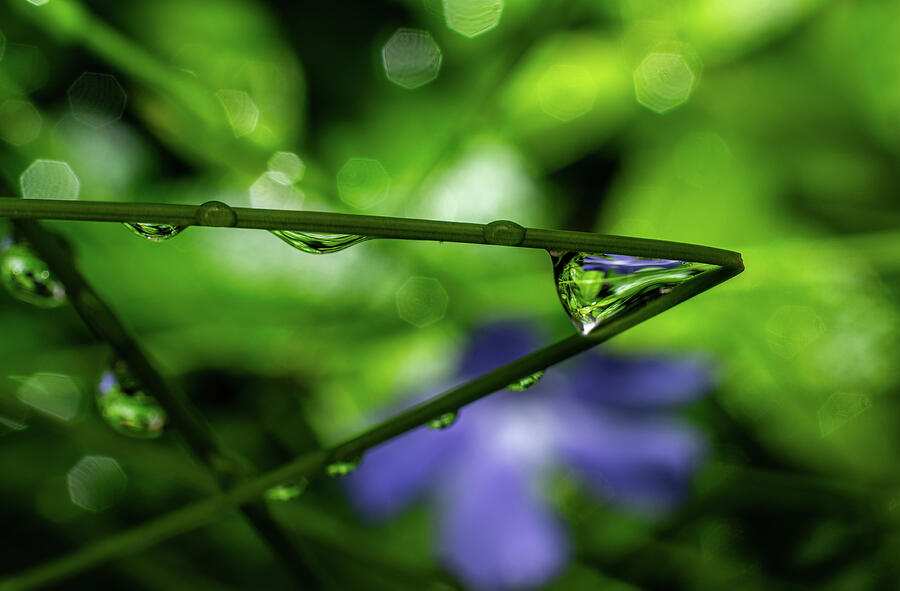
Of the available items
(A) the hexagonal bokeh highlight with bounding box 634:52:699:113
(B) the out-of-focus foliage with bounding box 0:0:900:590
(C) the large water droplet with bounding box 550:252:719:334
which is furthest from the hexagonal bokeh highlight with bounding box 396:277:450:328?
(C) the large water droplet with bounding box 550:252:719:334

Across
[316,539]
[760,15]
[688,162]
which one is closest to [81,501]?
[316,539]

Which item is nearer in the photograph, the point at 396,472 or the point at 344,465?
the point at 344,465

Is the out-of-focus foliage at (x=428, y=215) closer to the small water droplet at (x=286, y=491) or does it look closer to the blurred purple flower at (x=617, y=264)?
the small water droplet at (x=286, y=491)

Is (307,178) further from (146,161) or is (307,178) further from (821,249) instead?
(821,249)

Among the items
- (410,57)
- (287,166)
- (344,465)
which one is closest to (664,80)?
(410,57)

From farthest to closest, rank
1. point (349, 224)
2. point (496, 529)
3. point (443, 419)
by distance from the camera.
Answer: point (496, 529) < point (443, 419) < point (349, 224)

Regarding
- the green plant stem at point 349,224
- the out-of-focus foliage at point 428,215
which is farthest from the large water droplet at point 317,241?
the out-of-focus foliage at point 428,215

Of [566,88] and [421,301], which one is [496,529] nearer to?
[421,301]
